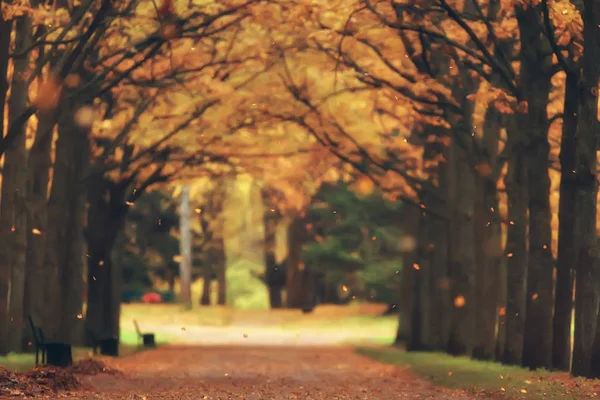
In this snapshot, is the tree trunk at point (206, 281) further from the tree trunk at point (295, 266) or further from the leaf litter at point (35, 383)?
the leaf litter at point (35, 383)

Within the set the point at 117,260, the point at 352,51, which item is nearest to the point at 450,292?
the point at 352,51

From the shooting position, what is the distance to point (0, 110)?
2050cm

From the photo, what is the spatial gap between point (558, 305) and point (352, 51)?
995 cm

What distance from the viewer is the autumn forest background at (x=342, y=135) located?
811 inches

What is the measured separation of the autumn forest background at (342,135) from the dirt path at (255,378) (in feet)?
7.43

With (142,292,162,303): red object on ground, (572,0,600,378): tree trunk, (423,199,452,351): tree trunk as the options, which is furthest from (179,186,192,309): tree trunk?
(572,0,600,378): tree trunk

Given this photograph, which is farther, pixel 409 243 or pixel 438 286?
pixel 409 243

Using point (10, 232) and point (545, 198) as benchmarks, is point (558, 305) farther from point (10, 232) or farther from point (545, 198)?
point (10, 232)

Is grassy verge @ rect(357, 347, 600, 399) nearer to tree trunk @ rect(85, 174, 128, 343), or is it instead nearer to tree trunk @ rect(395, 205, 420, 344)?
tree trunk @ rect(395, 205, 420, 344)

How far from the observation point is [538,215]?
22047 millimetres

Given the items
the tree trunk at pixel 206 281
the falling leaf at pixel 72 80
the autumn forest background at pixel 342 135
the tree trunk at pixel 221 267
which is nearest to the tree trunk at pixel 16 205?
the autumn forest background at pixel 342 135

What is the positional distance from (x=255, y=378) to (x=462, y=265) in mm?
7667

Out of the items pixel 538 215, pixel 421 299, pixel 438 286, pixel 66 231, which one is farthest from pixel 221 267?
pixel 538 215

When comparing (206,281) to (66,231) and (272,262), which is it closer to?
(272,262)
